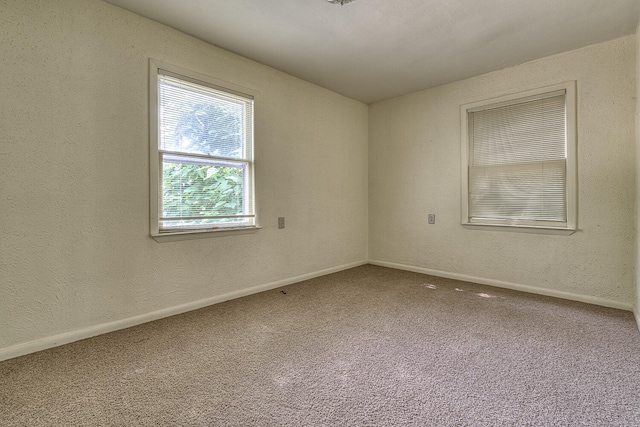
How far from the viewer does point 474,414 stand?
137 cm

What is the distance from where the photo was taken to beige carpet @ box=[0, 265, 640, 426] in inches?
54.4

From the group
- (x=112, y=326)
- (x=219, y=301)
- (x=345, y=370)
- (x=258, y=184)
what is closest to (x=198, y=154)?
(x=258, y=184)

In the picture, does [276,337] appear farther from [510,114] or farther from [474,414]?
[510,114]

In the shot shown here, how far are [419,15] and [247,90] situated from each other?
168cm

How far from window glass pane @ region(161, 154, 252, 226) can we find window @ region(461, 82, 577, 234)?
8.58 feet

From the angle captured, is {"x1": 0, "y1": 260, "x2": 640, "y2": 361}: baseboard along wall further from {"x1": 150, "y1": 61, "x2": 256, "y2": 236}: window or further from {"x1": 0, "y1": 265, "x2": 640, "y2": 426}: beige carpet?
{"x1": 150, "y1": 61, "x2": 256, "y2": 236}: window

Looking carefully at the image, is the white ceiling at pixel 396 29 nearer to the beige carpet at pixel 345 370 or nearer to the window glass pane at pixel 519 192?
the window glass pane at pixel 519 192

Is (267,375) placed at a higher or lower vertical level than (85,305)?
lower

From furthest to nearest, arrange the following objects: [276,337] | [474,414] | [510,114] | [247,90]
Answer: [510,114], [247,90], [276,337], [474,414]

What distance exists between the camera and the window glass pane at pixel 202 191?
260 centimetres

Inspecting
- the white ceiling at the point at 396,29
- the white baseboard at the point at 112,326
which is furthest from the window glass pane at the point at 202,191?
the white ceiling at the point at 396,29

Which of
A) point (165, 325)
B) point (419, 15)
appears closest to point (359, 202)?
point (419, 15)

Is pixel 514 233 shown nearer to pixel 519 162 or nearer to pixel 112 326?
pixel 519 162

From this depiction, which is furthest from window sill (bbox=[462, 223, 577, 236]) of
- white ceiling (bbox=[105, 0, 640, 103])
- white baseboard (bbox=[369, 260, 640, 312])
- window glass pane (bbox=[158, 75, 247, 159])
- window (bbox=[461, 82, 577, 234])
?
window glass pane (bbox=[158, 75, 247, 159])
